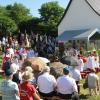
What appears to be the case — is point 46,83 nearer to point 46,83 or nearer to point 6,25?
point 46,83

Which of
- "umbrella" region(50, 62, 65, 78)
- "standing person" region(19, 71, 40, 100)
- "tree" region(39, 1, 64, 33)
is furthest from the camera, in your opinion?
"tree" region(39, 1, 64, 33)

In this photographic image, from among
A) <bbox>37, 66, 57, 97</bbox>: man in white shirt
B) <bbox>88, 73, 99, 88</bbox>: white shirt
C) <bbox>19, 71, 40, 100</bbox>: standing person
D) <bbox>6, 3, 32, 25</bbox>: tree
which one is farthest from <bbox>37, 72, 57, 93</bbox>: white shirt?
<bbox>6, 3, 32, 25</bbox>: tree

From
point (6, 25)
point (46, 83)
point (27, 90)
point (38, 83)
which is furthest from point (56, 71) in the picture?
point (6, 25)

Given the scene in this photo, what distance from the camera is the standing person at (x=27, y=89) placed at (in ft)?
39.4

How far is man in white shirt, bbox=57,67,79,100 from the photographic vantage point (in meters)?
14.5

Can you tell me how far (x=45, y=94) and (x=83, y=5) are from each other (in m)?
41.3

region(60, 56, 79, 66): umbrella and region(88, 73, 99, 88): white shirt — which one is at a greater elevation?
region(60, 56, 79, 66): umbrella

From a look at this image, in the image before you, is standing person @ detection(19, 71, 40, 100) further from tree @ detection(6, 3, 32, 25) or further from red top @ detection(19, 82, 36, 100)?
tree @ detection(6, 3, 32, 25)

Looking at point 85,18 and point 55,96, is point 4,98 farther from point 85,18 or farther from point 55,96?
point 85,18

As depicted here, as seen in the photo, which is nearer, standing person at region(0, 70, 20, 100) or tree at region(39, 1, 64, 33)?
standing person at region(0, 70, 20, 100)

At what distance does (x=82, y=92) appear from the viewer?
756 inches

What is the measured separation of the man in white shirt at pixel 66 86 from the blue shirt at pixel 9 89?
10.7 ft

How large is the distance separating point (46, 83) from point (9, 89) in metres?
3.58

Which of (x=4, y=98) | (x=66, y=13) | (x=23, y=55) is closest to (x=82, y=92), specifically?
(x=4, y=98)
